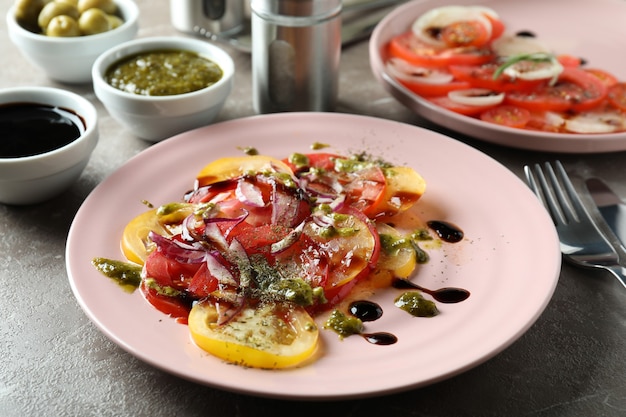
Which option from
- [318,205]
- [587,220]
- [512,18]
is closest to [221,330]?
[318,205]

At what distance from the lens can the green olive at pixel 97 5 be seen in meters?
3.06

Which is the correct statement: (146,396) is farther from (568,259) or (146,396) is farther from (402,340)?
(568,259)

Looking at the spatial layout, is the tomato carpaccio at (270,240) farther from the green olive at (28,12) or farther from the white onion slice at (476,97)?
the green olive at (28,12)

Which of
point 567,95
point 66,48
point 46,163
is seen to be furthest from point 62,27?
point 567,95

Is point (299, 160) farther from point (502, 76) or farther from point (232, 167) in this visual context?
point (502, 76)

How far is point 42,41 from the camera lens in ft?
9.43

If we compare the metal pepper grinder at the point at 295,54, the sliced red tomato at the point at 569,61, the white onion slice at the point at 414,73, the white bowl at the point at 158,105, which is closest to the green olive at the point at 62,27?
the white bowl at the point at 158,105

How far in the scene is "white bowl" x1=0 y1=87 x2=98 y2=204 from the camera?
2.23m

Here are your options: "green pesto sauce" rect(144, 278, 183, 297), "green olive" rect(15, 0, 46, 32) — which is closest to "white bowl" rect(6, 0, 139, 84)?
"green olive" rect(15, 0, 46, 32)

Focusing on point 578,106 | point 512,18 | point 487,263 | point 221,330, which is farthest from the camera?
point 512,18

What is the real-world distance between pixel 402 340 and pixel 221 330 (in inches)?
16.8

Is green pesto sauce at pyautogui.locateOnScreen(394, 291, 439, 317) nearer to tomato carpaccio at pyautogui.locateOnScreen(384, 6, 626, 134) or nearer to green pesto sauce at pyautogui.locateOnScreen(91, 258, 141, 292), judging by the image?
green pesto sauce at pyautogui.locateOnScreen(91, 258, 141, 292)

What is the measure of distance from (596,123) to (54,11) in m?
2.13

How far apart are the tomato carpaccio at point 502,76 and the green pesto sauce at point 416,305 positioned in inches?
39.5
